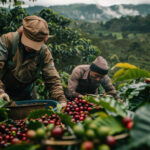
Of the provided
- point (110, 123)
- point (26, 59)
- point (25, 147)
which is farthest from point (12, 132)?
point (26, 59)

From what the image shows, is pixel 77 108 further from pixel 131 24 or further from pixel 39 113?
pixel 131 24

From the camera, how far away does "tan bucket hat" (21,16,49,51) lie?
2215mm

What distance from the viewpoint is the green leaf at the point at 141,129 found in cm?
51

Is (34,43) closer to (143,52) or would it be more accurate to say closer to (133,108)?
(133,108)

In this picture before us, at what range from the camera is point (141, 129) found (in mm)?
553

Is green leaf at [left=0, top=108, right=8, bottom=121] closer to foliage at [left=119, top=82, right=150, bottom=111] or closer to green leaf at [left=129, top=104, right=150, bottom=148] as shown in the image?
foliage at [left=119, top=82, right=150, bottom=111]

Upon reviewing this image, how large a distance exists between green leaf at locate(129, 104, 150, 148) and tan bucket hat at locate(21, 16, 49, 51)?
183cm

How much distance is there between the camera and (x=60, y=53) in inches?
251

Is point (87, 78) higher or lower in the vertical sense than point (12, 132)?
lower

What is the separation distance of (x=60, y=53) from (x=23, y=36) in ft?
13.5

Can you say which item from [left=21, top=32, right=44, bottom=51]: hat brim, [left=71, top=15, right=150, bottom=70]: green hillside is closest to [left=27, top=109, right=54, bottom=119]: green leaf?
[left=21, top=32, right=44, bottom=51]: hat brim

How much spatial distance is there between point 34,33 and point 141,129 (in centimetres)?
192

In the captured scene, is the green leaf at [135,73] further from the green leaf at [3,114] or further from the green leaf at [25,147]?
the green leaf at [3,114]

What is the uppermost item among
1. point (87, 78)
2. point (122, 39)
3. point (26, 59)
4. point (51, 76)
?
point (26, 59)
